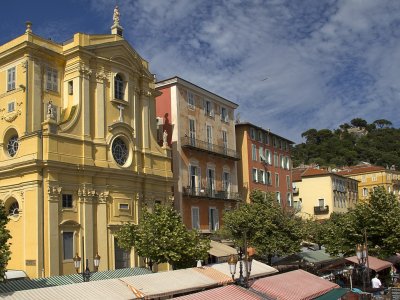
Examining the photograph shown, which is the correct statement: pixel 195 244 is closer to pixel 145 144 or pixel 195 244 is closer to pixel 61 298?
pixel 145 144

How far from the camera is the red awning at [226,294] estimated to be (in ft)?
54.6

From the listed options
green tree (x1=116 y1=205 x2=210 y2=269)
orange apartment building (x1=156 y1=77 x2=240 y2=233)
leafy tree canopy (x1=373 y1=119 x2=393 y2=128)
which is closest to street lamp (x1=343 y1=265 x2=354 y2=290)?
green tree (x1=116 y1=205 x2=210 y2=269)

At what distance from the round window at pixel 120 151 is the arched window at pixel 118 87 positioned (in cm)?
302

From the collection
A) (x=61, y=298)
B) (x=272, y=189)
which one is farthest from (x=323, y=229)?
(x=61, y=298)

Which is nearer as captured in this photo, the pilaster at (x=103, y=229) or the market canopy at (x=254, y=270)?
the market canopy at (x=254, y=270)

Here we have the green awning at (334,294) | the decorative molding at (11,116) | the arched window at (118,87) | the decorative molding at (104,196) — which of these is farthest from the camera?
the arched window at (118,87)

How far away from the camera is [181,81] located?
4384cm

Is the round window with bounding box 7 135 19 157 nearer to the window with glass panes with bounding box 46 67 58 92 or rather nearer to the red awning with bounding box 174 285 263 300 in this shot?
the window with glass panes with bounding box 46 67 58 92

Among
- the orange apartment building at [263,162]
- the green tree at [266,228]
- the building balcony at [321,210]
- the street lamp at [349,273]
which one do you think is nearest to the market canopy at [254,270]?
the street lamp at [349,273]

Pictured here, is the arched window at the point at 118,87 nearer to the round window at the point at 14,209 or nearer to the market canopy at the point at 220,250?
the round window at the point at 14,209

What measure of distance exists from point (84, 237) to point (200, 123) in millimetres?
17053

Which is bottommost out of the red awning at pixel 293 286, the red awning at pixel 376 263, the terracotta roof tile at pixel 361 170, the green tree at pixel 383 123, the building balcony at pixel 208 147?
the red awning at pixel 376 263

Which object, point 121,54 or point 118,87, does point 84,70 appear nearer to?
point 118,87

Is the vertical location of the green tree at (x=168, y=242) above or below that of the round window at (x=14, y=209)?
below
